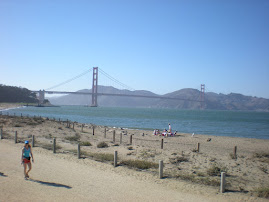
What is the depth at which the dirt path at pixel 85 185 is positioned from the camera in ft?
20.3

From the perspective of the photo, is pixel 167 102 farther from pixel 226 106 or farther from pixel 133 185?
pixel 133 185

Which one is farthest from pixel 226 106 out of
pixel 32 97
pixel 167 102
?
pixel 32 97

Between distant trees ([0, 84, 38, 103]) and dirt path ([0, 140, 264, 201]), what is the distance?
308ft

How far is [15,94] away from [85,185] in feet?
333

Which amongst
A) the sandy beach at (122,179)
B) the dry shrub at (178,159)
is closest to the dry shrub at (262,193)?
the sandy beach at (122,179)

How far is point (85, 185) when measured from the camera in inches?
278

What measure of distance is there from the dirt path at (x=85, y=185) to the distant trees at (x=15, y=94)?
93.8 metres

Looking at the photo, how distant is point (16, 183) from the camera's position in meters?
6.80

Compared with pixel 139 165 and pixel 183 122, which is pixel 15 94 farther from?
pixel 139 165

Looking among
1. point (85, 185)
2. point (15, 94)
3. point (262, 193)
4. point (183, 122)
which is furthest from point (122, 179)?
point (15, 94)

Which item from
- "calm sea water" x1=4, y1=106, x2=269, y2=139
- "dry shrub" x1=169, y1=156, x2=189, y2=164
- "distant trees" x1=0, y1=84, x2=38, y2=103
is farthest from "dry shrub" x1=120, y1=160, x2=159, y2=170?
"distant trees" x1=0, y1=84, x2=38, y2=103

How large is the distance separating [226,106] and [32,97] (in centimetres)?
12946

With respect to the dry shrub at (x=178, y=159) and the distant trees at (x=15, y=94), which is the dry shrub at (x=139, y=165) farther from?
the distant trees at (x=15, y=94)

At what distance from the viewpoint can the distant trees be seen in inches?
3656
